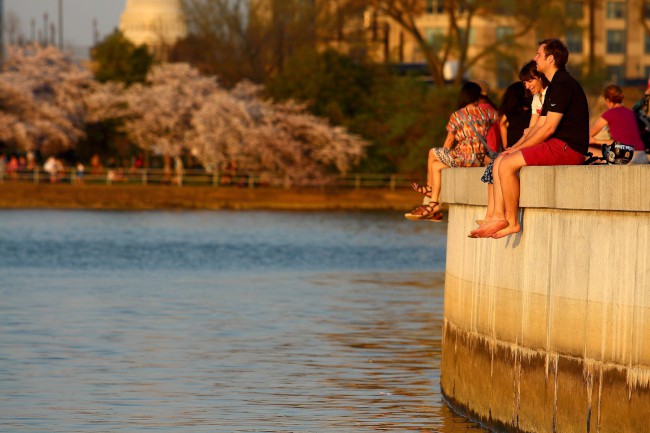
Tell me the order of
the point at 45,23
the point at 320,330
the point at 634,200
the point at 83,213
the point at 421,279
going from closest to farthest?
the point at 634,200
the point at 320,330
the point at 421,279
the point at 83,213
the point at 45,23

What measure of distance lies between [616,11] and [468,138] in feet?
421

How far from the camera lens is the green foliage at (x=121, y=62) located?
100312 millimetres

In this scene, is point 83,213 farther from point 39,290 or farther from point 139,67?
point 39,290

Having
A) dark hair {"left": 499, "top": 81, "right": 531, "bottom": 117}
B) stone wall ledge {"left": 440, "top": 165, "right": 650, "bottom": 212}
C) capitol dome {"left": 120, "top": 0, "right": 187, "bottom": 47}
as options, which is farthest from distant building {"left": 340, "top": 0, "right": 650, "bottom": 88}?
stone wall ledge {"left": 440, "top": 165, "right": 650, "bottom": 212}

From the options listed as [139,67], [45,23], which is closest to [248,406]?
[139,67]

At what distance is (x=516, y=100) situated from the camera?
55.9 feet

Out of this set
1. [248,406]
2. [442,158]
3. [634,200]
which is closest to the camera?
[634,200]

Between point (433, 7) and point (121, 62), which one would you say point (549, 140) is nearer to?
point (121, 62)

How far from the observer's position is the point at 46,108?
91250 mm

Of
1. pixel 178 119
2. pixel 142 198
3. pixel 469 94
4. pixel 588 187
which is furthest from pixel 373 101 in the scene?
pixel 588 187

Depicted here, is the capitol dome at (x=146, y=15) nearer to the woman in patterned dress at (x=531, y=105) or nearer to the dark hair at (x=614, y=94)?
the dark hair at (x=614, y=94)

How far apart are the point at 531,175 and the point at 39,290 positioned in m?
21.4

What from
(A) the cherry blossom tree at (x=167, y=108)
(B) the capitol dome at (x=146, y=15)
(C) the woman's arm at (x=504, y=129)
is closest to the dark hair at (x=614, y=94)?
(C) the woman's arm at (x=504, y=129)

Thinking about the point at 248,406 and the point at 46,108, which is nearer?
the point at 248,406
